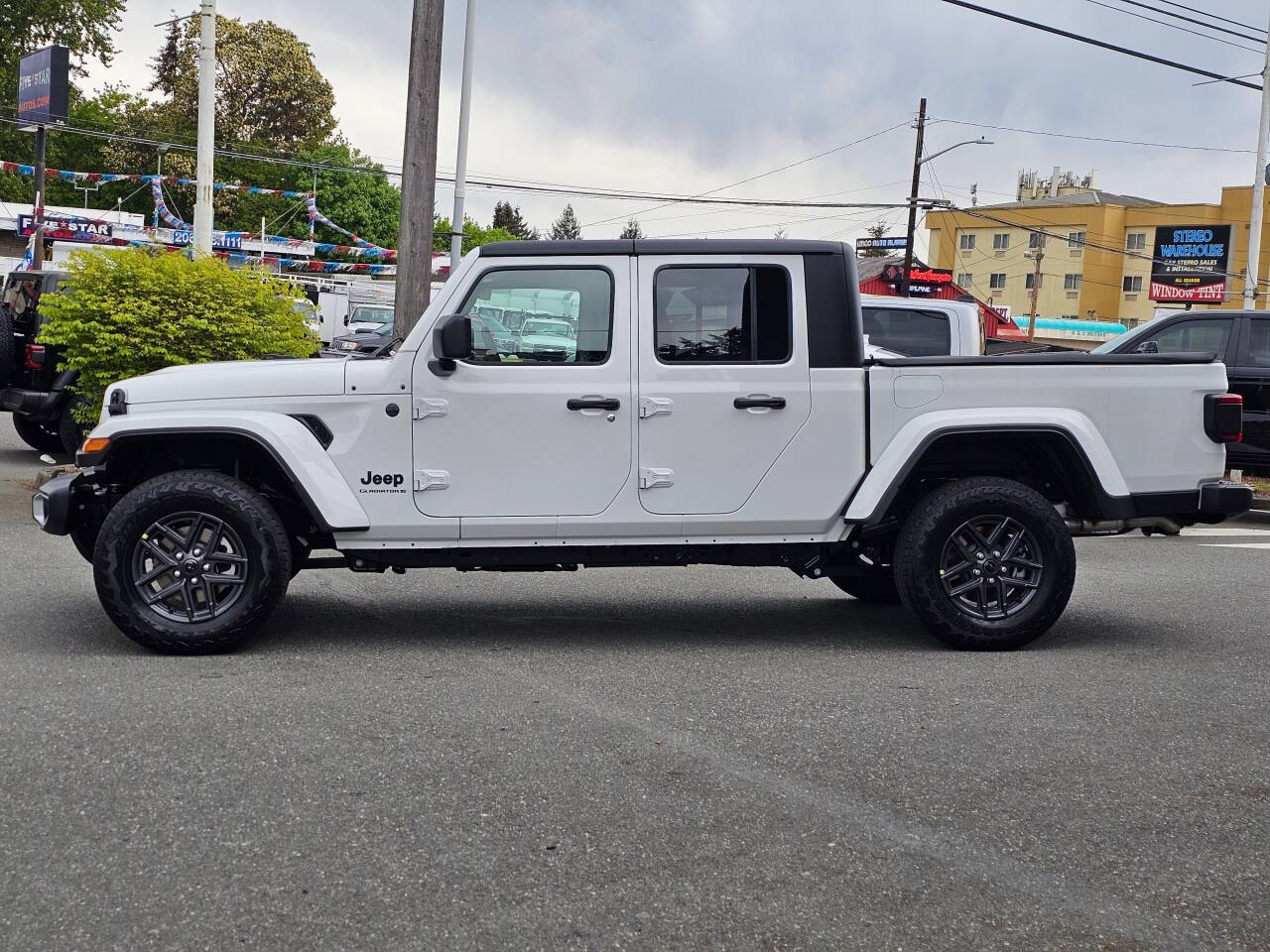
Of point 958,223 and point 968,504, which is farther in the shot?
point 958,223

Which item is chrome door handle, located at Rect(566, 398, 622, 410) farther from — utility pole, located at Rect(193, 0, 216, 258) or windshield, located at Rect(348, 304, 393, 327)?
windshield, located at Rect(348, 304, 393, 327)

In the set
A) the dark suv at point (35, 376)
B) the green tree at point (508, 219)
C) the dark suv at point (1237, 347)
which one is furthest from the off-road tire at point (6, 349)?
the green tree at point (508, 219)

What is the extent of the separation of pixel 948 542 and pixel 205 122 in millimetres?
12010

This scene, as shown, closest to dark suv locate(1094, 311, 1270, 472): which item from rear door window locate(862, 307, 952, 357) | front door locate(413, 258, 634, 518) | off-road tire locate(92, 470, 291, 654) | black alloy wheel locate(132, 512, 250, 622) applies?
rear door window locate(862, 307, 952, 357)

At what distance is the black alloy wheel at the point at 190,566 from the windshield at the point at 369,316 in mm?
32880

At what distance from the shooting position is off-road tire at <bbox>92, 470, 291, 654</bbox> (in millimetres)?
6113

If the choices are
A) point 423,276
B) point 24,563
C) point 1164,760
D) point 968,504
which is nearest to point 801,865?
point 1164,760

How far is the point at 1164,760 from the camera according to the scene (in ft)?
16.1

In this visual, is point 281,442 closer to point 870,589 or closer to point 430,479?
point 430,479

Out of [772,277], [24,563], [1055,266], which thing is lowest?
[24,563]

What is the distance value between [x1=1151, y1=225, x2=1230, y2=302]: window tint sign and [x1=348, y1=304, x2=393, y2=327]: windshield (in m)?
56.1

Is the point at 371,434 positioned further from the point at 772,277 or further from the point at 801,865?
the point at 801,865

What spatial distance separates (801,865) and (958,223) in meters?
97.9

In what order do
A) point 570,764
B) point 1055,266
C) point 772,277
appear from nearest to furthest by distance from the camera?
point 570,764 < point 772,277 < point 1055,266
